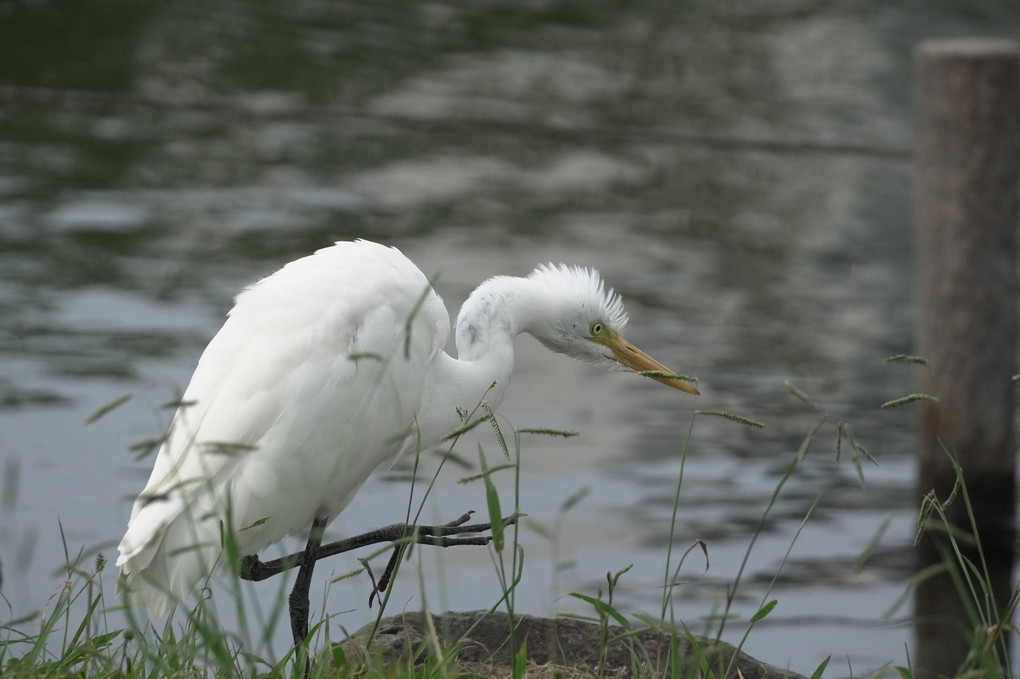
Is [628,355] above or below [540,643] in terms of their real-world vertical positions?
above

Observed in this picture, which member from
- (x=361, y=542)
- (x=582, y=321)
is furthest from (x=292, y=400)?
(x=582, y=321)

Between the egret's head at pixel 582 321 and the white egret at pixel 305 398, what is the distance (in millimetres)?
189

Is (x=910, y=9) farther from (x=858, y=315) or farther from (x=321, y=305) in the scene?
(x=321, y=305)

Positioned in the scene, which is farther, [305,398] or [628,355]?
[628,355]

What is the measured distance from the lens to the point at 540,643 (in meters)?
2.97

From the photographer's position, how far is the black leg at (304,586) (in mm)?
2988

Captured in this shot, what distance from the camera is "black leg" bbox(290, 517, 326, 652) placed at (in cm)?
299

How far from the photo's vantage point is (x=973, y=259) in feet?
14.5

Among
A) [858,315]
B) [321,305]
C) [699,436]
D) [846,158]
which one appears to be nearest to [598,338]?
[321,305]

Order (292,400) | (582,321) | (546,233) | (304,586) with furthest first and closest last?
(546,233)
(582,321)
(304,586)
(292,400)

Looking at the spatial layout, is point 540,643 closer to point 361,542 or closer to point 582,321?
point 361,542

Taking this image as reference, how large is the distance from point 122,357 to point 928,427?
3.30m

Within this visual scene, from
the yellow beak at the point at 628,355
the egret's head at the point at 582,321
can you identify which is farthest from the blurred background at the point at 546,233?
the egret's head at the point at 582,321

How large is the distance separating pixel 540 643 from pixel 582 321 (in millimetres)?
838
